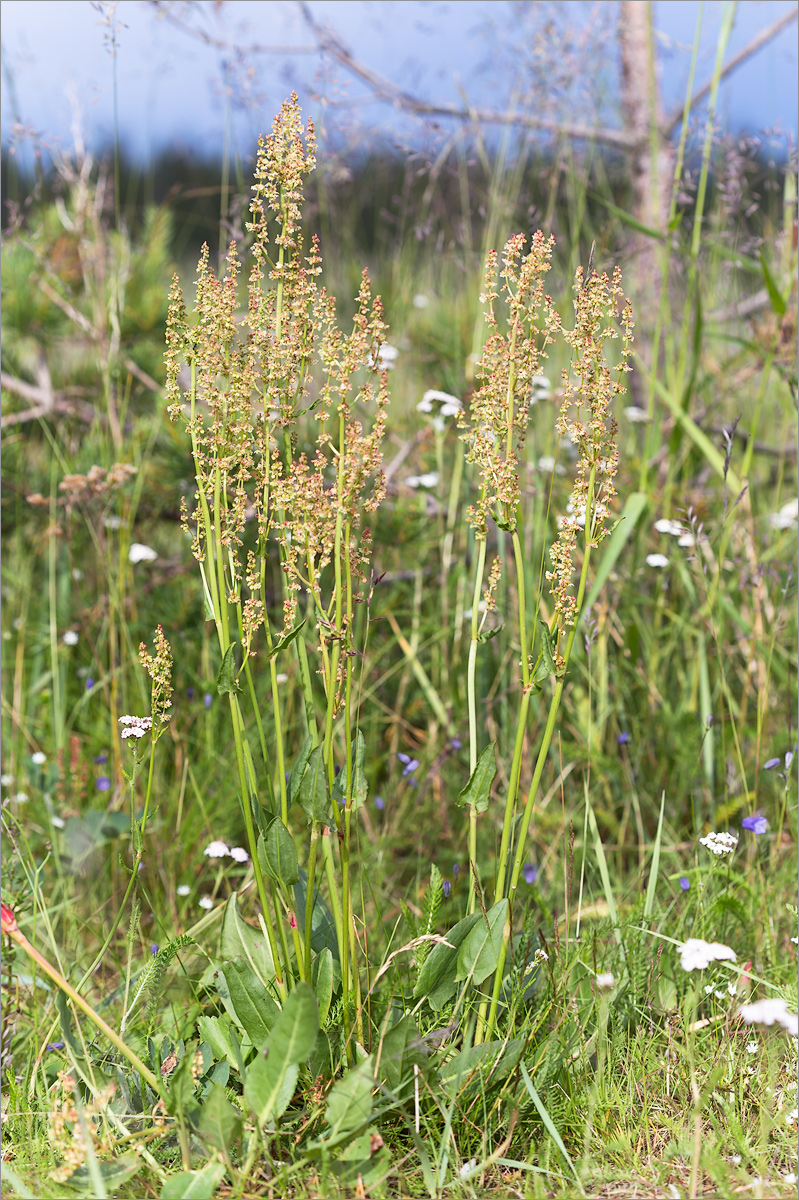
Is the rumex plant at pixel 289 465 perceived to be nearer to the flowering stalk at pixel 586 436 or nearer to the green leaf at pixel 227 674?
the green leaf at pixel 227 674

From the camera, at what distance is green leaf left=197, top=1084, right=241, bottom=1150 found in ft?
3.47

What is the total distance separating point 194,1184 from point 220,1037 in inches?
8.1

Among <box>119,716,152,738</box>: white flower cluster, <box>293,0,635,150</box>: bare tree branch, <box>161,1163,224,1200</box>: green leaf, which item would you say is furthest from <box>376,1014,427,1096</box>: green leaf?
<box>293,0,635,150</box>: bare tree branch

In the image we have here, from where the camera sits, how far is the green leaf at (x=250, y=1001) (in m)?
1.20

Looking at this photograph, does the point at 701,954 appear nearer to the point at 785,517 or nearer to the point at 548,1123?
the point at 548,1123

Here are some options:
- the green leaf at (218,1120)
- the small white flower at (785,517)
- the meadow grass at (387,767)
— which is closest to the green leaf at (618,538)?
the meadow grass at (387,767)

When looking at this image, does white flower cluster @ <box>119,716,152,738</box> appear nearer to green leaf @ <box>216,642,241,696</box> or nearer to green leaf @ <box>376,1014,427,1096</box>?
green leaf @ <box>216,642,241,696</box>

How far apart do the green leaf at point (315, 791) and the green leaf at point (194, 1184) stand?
40cm

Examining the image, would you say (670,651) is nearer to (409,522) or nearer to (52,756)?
(409,522)

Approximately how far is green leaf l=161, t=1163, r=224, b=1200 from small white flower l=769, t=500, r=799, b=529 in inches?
72.9

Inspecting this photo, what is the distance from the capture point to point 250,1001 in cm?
121

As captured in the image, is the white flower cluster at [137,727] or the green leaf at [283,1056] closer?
the green leaf at [283,1056]

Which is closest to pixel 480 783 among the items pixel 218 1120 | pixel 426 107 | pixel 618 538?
pixel 218 1120

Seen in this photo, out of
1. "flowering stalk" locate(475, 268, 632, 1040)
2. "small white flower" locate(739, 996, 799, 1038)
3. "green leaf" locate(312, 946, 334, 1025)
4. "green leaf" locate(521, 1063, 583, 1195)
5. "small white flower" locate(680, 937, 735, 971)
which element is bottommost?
"green leaf" locate(521, 1063, 583, 1195)
